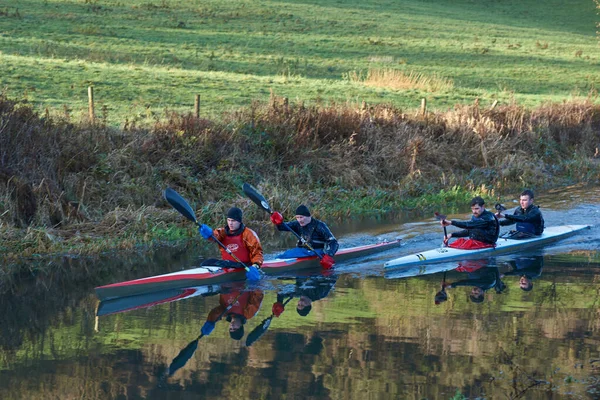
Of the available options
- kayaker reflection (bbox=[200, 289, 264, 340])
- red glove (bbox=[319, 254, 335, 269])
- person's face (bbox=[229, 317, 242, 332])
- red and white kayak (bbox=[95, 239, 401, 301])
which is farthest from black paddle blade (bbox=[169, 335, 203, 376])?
red glove (bbox=[319, 254, 335, 269])

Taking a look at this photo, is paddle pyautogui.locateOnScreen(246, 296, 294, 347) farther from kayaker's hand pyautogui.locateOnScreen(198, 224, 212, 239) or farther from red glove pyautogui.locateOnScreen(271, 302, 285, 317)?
kayaker's hand pyautogui.locateOnScreen(198, 224, 212, 239)

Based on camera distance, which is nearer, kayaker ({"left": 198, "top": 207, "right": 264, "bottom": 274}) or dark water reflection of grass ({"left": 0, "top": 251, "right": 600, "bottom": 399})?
dark water reflection of grass ({"left": 0, "top": 251, "right": 600, "bottom": 399})

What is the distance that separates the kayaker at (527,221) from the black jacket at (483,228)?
2.86 ft

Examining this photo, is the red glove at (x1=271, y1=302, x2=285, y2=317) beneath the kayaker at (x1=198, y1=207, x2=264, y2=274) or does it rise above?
beneath

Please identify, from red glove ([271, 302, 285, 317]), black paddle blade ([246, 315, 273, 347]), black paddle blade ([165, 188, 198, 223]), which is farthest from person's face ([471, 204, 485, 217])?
black paddle blade ([246, 315, 273, 347])

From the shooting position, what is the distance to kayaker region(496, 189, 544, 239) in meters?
17.8

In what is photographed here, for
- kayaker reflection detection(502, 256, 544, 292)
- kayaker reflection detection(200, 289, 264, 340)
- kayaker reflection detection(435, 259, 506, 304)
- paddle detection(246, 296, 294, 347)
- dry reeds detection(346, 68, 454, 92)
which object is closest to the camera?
paddle detection(246, 296, 294, 347)

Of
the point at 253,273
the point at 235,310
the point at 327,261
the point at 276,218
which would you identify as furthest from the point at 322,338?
the point at 327,261

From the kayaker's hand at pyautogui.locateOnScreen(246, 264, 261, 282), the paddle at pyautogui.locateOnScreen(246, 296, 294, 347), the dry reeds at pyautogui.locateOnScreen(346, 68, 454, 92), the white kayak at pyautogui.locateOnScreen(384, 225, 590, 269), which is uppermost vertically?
the dry reeds at pyautogui.locateOnScreen(346, 68, 454, 92)

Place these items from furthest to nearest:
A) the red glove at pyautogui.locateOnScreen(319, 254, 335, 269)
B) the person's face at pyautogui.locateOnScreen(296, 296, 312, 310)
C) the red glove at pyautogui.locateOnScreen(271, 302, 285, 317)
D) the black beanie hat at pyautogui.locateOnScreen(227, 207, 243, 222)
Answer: the red glove at pyautogui.locateOnScreen(319, 254, 335, 269), the black beanie hat at pyautogui.locateOnScreen(227, 207, 243, 222), the person's face at pyautogui.locateOnScreen(296, 296, 312, 310), the red glove at pyautogui.locateOnScreen(271, 302, 285, 317)

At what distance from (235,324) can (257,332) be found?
536 millimetres

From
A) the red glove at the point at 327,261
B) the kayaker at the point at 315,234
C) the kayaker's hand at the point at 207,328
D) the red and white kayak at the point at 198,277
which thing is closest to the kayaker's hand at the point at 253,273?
the red and white kayak at the point at 198,277

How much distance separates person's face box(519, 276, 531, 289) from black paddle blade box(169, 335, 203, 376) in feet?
19.1

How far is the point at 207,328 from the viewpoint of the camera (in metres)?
11.8
